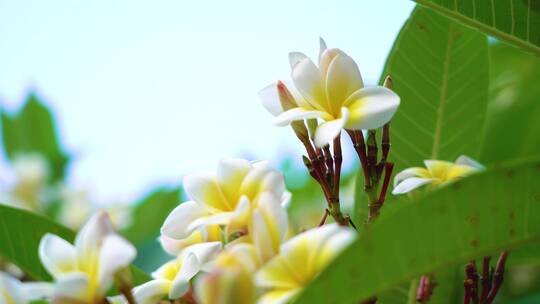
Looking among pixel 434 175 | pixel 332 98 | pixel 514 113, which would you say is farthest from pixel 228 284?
pixel 514 113

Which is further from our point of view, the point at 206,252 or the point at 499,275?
the point at 499,275

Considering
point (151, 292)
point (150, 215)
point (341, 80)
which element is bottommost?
point (150, 215)

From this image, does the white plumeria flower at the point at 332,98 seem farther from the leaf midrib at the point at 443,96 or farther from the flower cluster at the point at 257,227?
the leaf midrib at the point at 443,96

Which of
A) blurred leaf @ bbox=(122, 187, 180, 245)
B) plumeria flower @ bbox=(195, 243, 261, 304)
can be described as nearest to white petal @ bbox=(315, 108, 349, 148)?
plumeria flower @ bbox=(195, 243, 261, 304)

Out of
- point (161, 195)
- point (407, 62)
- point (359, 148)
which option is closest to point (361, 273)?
point (359, 148)

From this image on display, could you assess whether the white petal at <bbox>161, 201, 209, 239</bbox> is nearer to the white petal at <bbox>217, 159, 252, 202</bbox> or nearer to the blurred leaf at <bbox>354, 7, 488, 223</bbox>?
the white petal at <bbox>217, 159, 252, 202</bbox>

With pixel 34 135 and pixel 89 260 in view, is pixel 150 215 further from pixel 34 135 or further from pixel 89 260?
pixel 89 260

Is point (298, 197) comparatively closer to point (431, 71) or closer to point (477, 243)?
point (431, 71)
